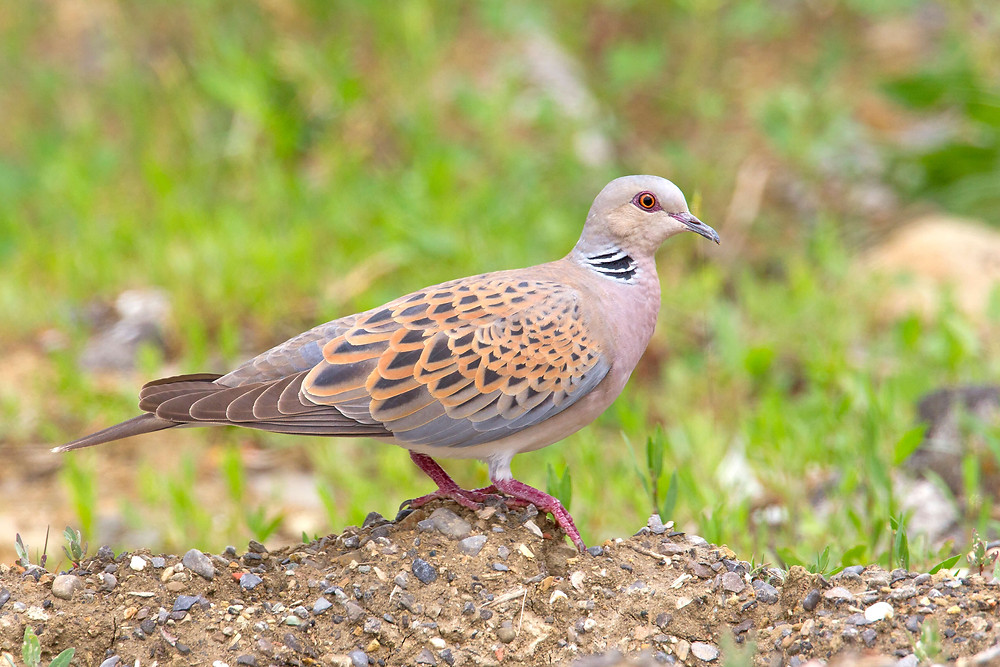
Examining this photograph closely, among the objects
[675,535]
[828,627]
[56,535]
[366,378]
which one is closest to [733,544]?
[675,535]

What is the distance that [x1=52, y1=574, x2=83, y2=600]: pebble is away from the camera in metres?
3.02

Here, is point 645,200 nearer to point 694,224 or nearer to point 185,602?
point 694,224

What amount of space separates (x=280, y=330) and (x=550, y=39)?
143 inches

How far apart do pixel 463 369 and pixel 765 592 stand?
1080 millimetres

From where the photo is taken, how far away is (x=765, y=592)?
304 cm

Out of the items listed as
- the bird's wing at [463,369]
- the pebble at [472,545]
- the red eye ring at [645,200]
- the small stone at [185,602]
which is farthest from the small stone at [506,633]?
the red eye ring at [645,200]

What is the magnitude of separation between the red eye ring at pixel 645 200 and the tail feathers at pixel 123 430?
1.60 meters

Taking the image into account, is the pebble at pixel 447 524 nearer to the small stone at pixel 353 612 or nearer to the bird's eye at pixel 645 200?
the small stone at pixel 353 612

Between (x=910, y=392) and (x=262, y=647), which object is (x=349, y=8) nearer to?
(x=910, y=392)

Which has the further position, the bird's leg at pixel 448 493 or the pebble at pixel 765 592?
the bird's leg at pixel 448 493

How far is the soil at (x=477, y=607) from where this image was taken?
2.85 m

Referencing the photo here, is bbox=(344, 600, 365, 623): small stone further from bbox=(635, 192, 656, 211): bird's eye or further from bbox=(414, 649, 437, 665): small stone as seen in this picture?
bbox=(635, 192, 656, 211): bird's eye

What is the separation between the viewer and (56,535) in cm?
498

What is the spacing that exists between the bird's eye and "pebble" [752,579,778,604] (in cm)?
128
